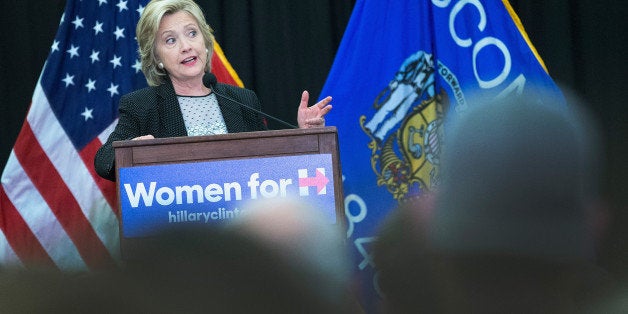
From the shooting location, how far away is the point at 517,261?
47cm

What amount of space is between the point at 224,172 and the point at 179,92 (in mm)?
882

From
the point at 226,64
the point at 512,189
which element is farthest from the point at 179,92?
the point at 512,189

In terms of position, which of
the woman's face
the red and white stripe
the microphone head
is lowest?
the red and white stripe

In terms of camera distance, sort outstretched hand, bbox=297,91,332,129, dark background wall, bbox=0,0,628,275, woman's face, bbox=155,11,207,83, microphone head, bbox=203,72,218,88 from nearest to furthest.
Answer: outstretched hand, bbox=297,91,332,129 < microphone head, bbox=203,72,218,88 < woman's face, bbox=155,11,207,83 < dark background wall, bbox=0,0,628,275

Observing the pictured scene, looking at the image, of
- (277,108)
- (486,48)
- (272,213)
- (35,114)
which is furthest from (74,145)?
(272,213)

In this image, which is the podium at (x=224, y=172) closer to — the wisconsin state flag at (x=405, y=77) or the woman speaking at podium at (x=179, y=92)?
the woman speaking at podium at (x=179, y=92)

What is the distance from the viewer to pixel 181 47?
2.96 m

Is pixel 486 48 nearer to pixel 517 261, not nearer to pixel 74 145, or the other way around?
pixel 74 145

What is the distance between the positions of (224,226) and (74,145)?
158 inches

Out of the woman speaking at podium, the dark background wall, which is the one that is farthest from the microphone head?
the dark background wall

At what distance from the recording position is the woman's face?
9.63 ft

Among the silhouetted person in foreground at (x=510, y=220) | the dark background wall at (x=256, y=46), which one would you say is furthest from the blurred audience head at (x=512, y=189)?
the dark background wall at (x=256, y=46)

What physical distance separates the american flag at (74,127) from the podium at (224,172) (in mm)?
2066

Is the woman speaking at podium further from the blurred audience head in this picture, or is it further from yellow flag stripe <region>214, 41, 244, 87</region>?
the blurred audience head
